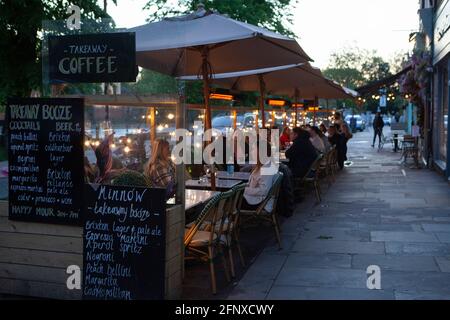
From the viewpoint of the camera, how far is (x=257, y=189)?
7145 millimetres

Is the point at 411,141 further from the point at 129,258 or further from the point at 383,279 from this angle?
the point at 129,258

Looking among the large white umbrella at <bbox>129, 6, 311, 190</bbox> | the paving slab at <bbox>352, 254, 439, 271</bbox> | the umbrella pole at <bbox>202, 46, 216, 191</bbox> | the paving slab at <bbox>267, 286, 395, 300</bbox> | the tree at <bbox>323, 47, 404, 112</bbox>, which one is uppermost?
the tree at <bbox>323, 47, 404, 112</bbox>

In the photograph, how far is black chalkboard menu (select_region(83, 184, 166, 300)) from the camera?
4680mm

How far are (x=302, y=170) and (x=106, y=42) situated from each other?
19.1 ft

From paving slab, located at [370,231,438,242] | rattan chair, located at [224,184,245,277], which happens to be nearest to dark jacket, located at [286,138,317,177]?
paving slab, located at [370,231,438,242]

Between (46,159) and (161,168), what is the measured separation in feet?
3.52

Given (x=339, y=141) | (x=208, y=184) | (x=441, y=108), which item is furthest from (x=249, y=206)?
(x=441, y=108)

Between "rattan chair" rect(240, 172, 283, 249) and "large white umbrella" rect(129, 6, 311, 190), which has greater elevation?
"large white umbrella" rect(129, 6, 311, 190)

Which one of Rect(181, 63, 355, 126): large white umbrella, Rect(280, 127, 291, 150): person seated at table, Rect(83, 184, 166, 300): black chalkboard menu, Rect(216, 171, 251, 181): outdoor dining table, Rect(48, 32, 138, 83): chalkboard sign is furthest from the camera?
Rect(280, 127, 291, 150): person seated at table

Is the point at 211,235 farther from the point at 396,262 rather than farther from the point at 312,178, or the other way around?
the point at 312,178

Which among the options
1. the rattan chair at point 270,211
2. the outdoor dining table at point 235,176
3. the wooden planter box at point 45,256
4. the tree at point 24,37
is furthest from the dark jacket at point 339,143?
the wooden planter box at point 45,256

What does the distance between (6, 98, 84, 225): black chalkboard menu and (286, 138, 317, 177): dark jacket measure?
570 centimetres

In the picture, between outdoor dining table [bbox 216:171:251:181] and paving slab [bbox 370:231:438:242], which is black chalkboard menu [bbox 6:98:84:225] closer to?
outdoor dining table [bbox 216:171:251:181]

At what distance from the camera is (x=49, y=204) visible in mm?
5004
